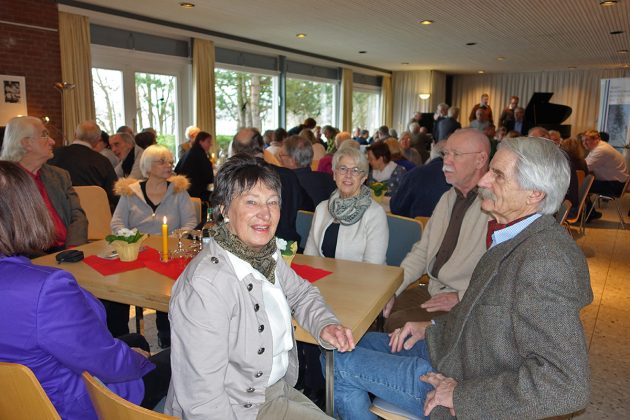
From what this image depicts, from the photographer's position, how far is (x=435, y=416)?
1575mm

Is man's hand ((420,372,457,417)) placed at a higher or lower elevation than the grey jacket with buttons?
lower

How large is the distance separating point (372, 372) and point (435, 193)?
2170mm

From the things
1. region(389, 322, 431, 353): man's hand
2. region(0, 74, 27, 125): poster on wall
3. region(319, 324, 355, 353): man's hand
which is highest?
region(0, 74, 27, 125): poster on wall

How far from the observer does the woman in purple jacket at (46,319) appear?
125 centimetres

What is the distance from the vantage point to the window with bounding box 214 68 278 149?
9.92 metres

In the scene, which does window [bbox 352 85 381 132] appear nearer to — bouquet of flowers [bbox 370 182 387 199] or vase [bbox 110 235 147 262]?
bouquet of flowers [bbox 370 182 387 199]

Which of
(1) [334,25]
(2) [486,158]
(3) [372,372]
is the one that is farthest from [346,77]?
(3) [372,372]

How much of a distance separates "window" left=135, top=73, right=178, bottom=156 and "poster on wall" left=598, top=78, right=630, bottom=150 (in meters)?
10.9

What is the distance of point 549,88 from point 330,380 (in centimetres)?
1631

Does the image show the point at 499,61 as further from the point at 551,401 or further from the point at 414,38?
the point at 551,401

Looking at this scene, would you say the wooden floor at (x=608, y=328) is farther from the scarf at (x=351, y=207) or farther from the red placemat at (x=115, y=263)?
the scarf at (x=351, y=207)

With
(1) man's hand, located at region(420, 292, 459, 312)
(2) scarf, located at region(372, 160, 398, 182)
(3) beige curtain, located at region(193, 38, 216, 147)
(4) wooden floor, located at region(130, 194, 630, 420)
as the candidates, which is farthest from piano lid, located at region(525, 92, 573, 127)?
(1) man's hand, located at region(420, 292, 459, 312)

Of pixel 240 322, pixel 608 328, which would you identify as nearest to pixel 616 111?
pixel 608 328

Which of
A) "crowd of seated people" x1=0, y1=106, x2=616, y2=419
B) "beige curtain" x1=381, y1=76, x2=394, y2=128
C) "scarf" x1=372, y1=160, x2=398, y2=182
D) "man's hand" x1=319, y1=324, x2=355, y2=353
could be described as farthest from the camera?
"beige curtain" x1=381, y1=76, x2=394, y2=128
